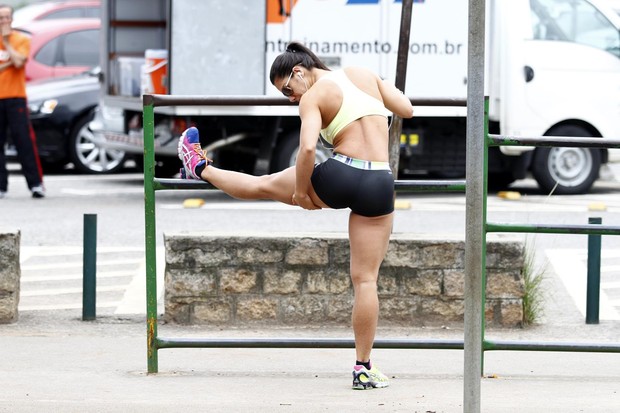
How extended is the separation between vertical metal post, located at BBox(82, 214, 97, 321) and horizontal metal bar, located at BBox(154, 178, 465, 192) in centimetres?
181

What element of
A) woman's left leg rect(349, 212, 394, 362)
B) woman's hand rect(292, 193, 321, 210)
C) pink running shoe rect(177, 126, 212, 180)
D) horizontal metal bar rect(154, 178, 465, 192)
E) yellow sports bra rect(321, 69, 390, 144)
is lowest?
woman's left leg rect(349, 212, 394, 362)

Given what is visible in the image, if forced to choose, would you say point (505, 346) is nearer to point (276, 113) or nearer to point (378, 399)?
point (378, 399)

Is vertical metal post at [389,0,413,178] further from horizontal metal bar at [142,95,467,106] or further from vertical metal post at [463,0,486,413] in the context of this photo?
→ vertical metal post at [463,0,486,413]

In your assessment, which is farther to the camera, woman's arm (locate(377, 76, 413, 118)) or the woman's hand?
woman's arm (locate(377, 76, 413, 118))

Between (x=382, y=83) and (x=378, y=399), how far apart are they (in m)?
1.29

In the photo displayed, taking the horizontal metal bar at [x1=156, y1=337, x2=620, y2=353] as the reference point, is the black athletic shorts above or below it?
above

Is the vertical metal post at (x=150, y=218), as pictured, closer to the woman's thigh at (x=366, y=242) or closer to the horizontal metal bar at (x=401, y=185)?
the horizontal metal bar at (x=401, y=185)

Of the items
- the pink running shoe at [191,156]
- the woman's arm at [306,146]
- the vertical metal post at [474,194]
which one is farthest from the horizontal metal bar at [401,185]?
the vertical metal post at [474,194]

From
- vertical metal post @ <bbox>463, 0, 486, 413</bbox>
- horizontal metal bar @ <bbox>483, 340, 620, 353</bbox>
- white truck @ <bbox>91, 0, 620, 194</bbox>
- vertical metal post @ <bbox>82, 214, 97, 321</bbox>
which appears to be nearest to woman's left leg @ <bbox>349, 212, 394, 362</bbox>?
horizontal metal bar @ <bbox>483, 340, 620, 353</bbox>

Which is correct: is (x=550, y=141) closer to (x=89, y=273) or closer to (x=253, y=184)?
(x=253, y=184)

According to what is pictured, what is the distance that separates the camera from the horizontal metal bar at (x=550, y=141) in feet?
18.9

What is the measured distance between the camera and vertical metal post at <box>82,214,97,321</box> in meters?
7.62

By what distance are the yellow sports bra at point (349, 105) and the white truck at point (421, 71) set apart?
24.3ft

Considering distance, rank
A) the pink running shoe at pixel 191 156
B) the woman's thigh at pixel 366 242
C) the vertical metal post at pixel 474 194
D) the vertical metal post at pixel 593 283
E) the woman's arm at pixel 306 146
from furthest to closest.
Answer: the vertical metal post at pixel 593 283, the pink running shoe at pixel 191 156, the woman's thigh at pixel 366 242, the woman's arm at pixel 306 146, the vertical metal post at pixel 474 194
